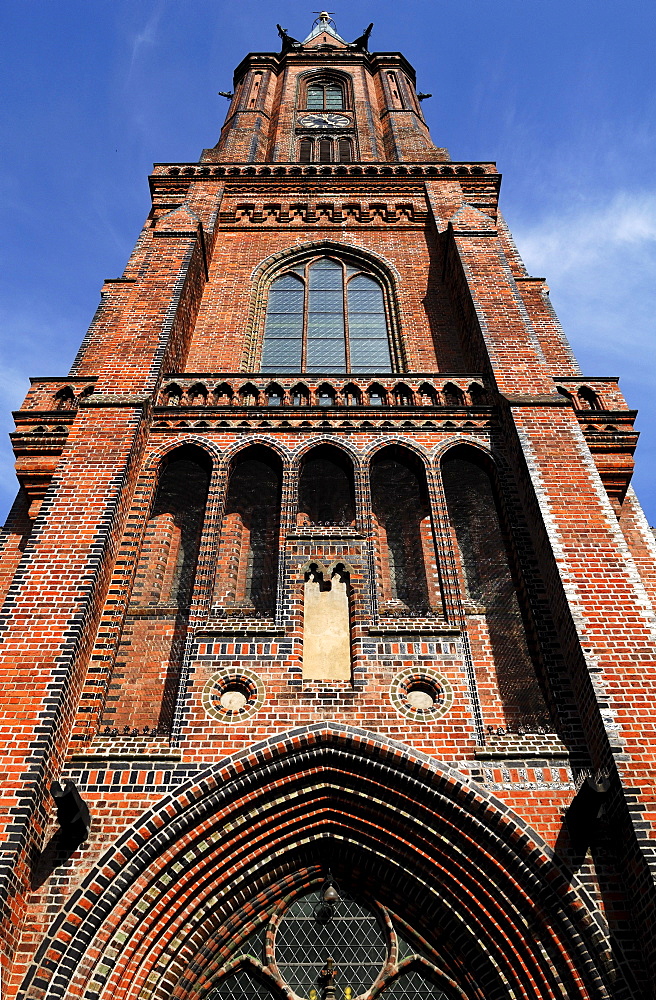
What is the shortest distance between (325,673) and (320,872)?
1674 mm

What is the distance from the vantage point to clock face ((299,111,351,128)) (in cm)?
2116

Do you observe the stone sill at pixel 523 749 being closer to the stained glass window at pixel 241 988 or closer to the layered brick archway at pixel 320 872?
the layered brick archway at pixel 320 872

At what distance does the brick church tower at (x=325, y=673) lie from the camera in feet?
21.5

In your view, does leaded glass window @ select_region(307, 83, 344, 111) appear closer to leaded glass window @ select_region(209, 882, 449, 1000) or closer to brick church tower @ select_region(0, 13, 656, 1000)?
brick church tower @ select_region(0, 13, 656, 1000)

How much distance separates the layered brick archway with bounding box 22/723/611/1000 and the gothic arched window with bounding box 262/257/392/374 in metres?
7.28

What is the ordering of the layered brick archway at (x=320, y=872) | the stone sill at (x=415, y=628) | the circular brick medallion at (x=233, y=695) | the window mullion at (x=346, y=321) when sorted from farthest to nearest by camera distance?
the window mullion at (x=346, y=321), the stone sill at (x=415, y=628), the circular brick medallion at (x=233, y=695), the layered brick archway at (x=320, y=872)

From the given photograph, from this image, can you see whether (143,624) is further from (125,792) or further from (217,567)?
(125,792)

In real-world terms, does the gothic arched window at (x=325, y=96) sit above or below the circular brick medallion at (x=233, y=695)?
above

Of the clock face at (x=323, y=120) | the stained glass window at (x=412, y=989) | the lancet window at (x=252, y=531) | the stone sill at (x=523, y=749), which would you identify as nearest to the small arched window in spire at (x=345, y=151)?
the clock face at (x=323, y=120)

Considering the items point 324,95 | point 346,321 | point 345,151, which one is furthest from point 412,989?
point 324,95

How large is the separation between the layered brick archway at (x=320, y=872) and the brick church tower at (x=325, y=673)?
0.02m

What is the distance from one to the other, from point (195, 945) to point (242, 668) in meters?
2.26

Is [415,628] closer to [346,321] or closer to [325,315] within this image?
[346,321]

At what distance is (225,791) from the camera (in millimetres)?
7012
